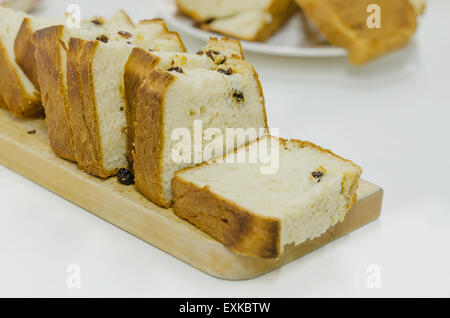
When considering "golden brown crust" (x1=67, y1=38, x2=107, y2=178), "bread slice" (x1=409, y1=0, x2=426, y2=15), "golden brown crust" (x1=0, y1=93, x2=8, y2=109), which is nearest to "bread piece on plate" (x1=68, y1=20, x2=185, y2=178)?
"golden brown crust" (x1=67, y1=38, x2=107, y2=178)

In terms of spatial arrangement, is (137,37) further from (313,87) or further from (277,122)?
(313,87)

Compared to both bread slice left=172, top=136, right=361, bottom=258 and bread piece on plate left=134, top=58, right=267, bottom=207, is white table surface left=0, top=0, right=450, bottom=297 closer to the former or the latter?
bread slice left=172, top=136, right=361, bottom=258

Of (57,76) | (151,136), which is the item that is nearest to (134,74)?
(151,136)

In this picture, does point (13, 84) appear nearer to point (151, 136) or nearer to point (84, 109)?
point (84, 109)

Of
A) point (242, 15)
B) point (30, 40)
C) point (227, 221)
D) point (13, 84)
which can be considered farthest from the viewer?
point (242, 15)

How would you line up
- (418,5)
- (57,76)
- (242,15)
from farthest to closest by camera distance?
1. (418,5)
2. (242,15)
3. (57,76)

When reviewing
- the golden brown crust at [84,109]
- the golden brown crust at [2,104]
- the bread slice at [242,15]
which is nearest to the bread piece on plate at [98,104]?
the golden brown crust at [84,109]
